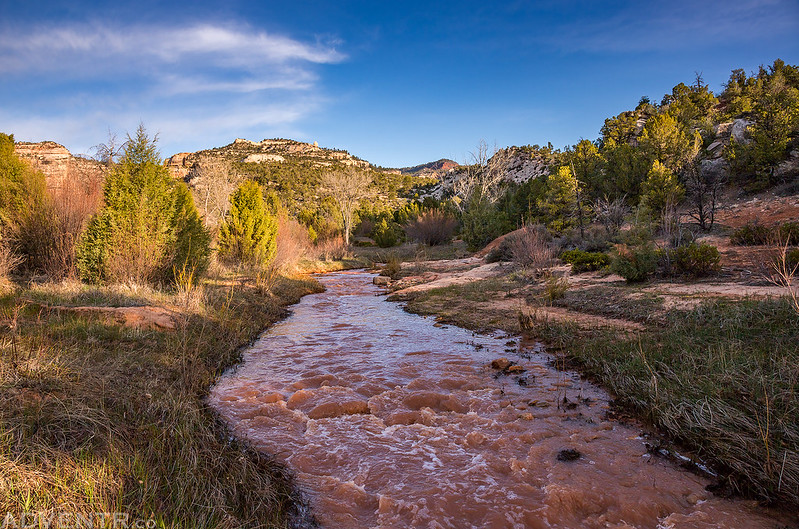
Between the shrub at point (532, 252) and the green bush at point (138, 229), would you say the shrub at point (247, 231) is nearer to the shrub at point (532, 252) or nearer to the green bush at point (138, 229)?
the green bush at point (138, 229)

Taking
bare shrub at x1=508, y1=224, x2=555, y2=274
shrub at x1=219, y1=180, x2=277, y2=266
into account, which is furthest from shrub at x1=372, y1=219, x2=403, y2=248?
bare shrub at x1=508, y1=224, x2=555, y2=274

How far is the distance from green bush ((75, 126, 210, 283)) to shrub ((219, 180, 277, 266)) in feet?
18.8

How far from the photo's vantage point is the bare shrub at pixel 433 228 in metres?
32.1

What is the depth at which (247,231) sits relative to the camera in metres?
15.6

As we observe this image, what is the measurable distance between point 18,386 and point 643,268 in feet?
36.6

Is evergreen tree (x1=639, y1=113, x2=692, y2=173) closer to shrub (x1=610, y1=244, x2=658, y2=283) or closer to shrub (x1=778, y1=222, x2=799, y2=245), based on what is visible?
shrub (x1=778, y1=222, x2=799, y2=245)

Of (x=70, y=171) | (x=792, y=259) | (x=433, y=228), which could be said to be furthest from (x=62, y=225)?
(x=433, y=228)

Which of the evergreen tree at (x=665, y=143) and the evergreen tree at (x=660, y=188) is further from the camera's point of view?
the evergreen tree at (x=665, y=143)

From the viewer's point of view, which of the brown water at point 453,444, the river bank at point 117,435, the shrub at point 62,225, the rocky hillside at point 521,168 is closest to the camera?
the river bank at point 117,435

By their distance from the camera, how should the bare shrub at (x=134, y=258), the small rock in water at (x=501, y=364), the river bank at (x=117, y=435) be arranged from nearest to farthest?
the river bank at (x=117, y=435) → the small rock in water at (x=501, y=364) → the bare shrub at (x=134, y=258)

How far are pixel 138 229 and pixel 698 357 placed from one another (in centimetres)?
1057

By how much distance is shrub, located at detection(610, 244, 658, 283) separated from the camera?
360 inches

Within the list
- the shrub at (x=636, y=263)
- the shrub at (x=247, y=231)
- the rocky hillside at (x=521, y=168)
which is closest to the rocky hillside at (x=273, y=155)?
the rocky hillside at (x=521, y=168)

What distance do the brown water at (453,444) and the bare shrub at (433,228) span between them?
26141 mm
